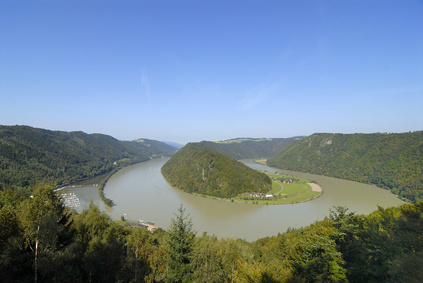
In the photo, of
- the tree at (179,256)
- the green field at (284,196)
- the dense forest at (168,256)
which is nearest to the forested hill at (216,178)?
the green field at (284,196)

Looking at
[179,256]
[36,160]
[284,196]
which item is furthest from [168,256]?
[36,160]

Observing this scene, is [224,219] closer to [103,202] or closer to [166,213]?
[166,213]

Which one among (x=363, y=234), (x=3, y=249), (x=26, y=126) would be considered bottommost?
(x=363, y=234)

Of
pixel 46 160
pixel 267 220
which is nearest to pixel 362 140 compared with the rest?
pixel 267 220

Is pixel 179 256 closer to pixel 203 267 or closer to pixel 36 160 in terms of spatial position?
pixel 203 267

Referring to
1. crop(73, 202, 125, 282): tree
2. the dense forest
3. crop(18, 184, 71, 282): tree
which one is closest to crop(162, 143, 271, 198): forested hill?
the dense forest
